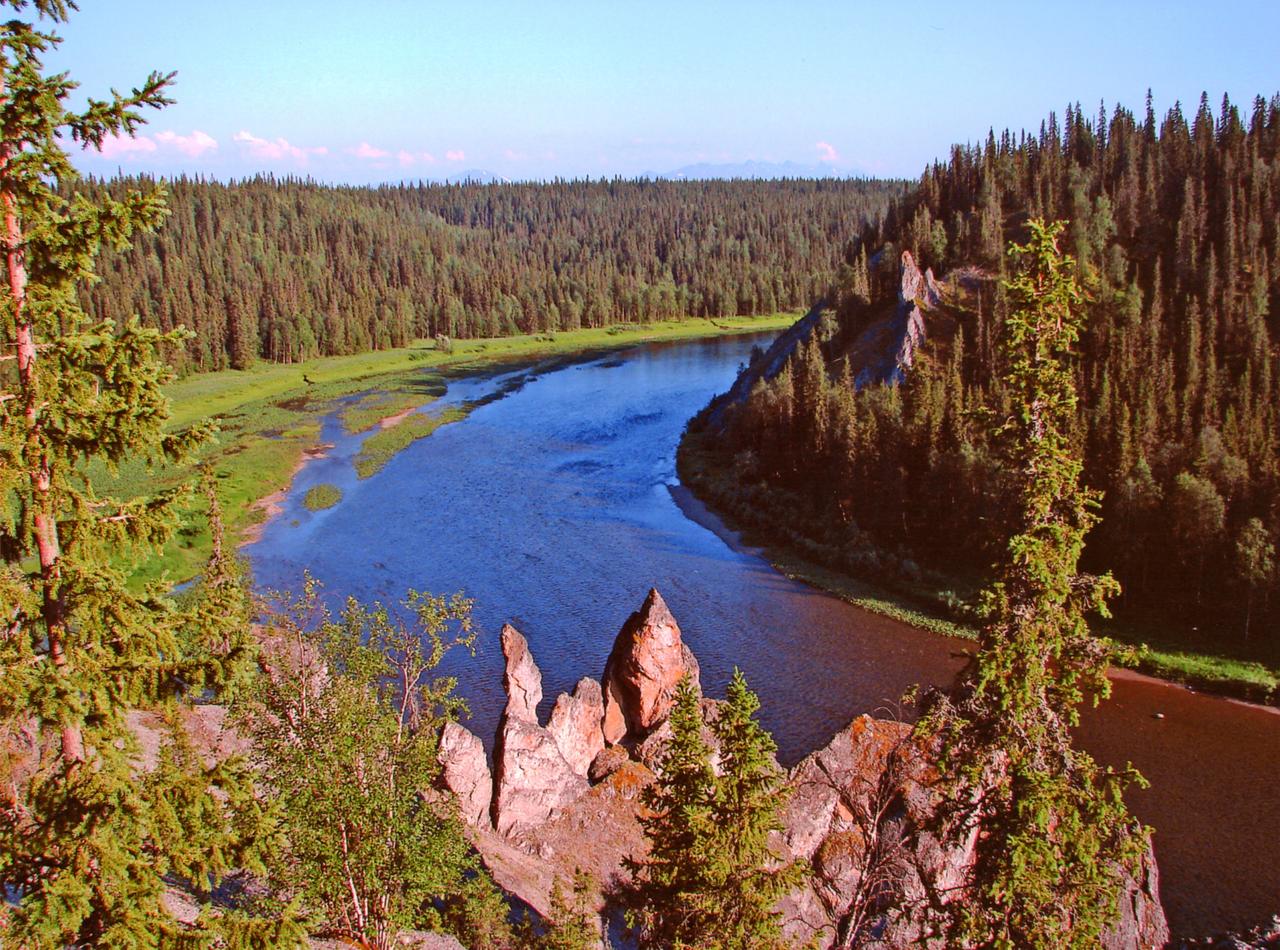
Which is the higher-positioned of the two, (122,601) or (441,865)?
(122,601)

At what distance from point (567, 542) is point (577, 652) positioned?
18769 millimetres

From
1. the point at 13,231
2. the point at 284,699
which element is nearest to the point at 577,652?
the point at 284,699

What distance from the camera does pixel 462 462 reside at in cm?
9038

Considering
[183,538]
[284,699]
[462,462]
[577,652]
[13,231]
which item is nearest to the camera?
[13,231]

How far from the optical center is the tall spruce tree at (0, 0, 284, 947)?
991 cm

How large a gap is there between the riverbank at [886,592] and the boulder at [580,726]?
14.4 metres

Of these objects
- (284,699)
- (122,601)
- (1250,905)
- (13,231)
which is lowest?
(1250,905)

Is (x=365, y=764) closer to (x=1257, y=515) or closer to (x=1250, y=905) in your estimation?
(x=1250, y=905)

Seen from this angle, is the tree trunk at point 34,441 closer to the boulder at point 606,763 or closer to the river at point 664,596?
the river at point 664,596

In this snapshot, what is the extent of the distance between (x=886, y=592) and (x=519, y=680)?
105 ft

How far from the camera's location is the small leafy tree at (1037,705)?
49.6 ft

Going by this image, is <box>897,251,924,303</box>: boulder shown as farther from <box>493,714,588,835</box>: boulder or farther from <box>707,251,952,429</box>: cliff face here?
<box>493,714,588,835</box>: boulder

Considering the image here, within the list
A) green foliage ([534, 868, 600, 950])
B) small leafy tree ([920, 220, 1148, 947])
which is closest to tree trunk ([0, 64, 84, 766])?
green foliage ([534, 868, 600, 950])

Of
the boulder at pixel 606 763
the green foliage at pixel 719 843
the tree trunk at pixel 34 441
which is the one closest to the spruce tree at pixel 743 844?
the green foliage at pixel 719 843
